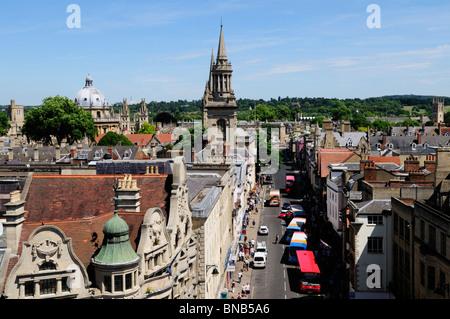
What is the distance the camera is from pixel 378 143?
375ft

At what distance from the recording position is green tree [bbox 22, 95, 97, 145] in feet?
397

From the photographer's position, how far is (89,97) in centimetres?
18412

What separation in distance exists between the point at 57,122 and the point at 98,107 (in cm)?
6360

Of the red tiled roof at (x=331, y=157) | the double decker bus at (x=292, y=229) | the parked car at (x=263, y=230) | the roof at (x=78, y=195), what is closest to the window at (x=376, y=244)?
the roof at (x=78, y=195)

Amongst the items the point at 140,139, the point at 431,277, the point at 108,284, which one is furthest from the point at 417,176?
the point at 140,139

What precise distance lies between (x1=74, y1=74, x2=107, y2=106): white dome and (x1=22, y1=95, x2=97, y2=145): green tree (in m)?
56.7

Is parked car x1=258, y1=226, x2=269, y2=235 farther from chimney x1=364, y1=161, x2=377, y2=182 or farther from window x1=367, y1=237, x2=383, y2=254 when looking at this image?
window x1=367, y1=237, x2=383, y2=254

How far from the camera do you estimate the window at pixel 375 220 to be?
43406 mm

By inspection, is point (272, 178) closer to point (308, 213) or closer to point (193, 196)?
A: point (308, 213)

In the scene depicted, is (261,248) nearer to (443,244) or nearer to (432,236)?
(432,236)

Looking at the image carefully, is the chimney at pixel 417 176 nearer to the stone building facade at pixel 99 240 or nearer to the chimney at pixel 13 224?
the stone building facade at pixel 99 240

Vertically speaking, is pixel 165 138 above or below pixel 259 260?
above

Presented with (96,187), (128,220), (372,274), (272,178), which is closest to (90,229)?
(128,220)

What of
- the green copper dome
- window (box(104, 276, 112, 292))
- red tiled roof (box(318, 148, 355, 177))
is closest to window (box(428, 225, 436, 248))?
the green copper dome
